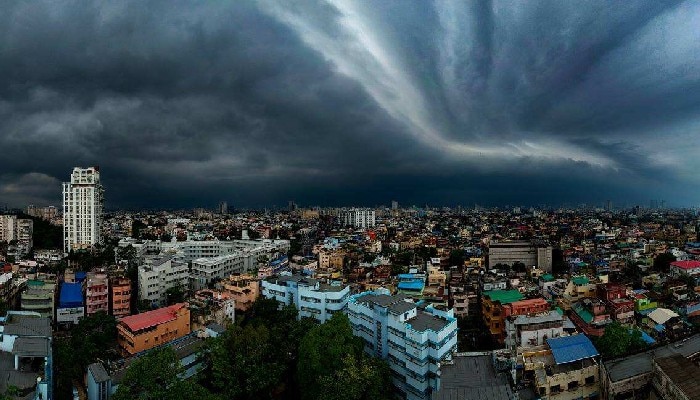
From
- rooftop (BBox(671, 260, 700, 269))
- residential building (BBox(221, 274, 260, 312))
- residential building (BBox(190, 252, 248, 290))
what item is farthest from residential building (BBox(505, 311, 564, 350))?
residential building (BBox(190, 252, 248, 290))

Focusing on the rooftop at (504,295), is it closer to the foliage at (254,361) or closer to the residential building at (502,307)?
the residential building at (502,307)

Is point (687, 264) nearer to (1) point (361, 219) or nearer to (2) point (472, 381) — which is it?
(2) point (472, 381)

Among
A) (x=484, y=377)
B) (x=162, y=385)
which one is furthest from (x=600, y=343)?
(x=162, y=385)

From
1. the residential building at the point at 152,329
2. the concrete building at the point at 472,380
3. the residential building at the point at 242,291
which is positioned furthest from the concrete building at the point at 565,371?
the residential building at the point at 242,291

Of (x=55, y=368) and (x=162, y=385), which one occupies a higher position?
(x=162, y=385)

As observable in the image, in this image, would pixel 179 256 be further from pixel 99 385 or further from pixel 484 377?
pixel 484 377

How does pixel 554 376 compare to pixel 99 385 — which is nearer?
pixel 554 376

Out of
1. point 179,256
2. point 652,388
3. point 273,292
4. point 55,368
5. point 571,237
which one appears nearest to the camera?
point 652,388

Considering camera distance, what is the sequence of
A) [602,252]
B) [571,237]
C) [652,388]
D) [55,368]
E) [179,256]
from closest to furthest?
[652,388]
[55,368]
[179,256]
[602,252]
[571,237]
